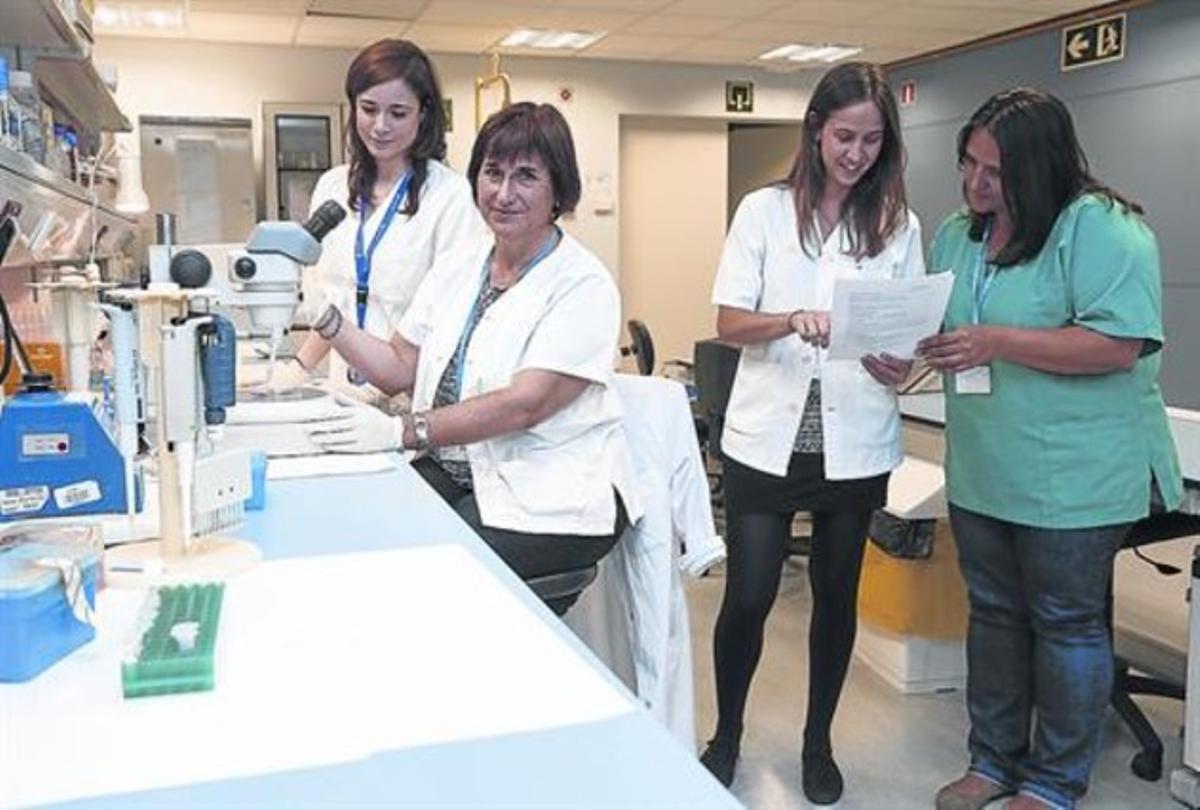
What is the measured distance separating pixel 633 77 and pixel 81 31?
5908 millimetres

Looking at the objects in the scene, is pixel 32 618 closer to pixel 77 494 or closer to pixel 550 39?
pixel 77 494

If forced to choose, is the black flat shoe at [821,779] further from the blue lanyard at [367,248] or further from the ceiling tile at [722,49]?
the ceiling tile at [722,49]

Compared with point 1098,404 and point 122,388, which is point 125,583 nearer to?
point 122,388

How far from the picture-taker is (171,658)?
35.1 inches

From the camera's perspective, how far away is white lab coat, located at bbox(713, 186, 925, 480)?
2164 mm

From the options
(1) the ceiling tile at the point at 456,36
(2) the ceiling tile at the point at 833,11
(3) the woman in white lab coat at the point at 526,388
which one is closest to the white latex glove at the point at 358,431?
(3) the woman in white lab coat at the point at 526,388

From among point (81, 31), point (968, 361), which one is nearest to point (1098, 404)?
point (968, 361)

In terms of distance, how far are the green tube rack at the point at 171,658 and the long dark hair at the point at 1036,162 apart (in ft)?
5.36

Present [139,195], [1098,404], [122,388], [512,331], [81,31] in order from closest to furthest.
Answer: [122,388] → [512,331] → [1098,404] → [81,31] → [139,195]

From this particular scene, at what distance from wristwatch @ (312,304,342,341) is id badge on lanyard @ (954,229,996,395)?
3.88 ft

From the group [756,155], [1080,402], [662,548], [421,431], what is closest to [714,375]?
[1080,402]

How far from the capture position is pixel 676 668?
1911 mm

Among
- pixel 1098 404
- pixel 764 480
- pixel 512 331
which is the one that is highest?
pixel 512 331

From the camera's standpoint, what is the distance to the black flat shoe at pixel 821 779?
230cm
